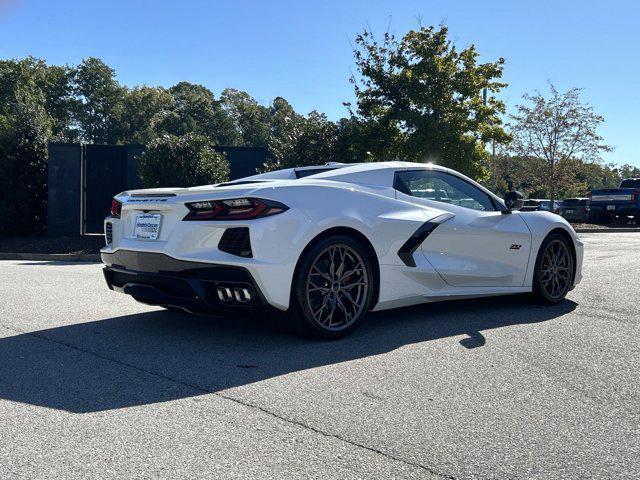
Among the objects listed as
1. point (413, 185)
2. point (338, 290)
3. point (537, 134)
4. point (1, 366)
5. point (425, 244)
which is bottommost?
point (1, 366)

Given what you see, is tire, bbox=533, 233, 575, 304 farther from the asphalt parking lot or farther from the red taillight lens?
the red taillight lens

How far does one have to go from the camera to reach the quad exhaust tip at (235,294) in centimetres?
449

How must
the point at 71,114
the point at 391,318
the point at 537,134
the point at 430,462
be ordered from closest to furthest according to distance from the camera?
1. the point at 430,462
2. the point at 391,318
3. the point at 537,134
4. the point at 71,114

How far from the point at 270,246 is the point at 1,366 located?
1936mm

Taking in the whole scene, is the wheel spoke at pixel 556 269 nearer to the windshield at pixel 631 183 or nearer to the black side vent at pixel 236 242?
the black side vent at pixel 236 242

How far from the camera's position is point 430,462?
2.73m

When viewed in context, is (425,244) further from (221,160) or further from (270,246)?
(221,160)

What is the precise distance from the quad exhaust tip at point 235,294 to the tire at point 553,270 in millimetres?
3359

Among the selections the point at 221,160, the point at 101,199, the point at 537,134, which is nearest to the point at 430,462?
the point at 221,160

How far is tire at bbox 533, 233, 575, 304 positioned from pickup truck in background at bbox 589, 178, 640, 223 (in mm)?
24414

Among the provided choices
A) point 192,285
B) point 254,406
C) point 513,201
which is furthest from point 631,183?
point 254,406

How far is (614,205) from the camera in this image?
94.3 feet

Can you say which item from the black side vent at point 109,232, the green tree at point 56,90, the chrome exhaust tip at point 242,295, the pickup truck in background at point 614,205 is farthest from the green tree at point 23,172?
the green tree at point 56,90

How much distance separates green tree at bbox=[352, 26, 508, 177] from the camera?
1814cm
